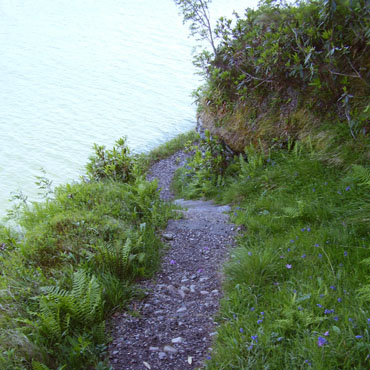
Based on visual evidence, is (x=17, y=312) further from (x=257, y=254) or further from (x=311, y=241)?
(x=311, y=241)

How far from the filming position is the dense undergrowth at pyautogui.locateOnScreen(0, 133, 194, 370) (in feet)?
11.3

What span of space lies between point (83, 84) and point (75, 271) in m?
14.2

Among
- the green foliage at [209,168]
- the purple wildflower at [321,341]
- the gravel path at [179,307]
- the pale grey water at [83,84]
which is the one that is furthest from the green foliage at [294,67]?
the pale grey water at [83,84]

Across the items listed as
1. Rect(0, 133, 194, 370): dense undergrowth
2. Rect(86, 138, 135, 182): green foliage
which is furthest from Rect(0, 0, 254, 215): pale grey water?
Rect(0, 133, 194, 370): dense undergrowth

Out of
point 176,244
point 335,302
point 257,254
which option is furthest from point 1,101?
point 335,302

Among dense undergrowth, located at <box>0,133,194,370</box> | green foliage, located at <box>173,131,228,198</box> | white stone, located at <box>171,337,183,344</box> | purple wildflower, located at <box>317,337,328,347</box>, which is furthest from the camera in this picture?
green foliage, located at <box>173,131,228,198</box>

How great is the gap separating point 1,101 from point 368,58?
13889mm

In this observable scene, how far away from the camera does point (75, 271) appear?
4.41 m

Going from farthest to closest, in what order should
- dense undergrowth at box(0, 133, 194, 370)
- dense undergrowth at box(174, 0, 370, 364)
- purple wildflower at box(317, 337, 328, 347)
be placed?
dense undergrowth at box(0, 133, 194, 370)
dense undergrowth at box(174, 0, 370, 364)
purple wildflower at box(317, 337, 328, 347)

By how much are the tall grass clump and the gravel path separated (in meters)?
0.18

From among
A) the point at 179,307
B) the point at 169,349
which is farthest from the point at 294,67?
the point at 169,349

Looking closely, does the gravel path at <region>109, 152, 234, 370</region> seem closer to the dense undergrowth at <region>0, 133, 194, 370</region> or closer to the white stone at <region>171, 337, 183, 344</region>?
the white stone at <region>171, 337, 183, 344</region>

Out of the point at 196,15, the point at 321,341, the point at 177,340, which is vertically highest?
the point at 196,15

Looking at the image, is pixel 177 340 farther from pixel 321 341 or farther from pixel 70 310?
pixel 321 341
